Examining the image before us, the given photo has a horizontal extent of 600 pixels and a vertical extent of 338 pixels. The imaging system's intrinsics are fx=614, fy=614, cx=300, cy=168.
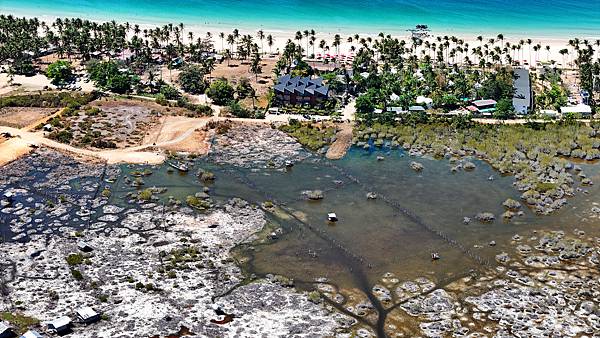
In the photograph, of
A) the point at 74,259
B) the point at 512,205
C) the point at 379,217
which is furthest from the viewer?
the point at 512,205

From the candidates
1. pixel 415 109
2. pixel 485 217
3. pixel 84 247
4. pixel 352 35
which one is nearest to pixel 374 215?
pixel 485 217

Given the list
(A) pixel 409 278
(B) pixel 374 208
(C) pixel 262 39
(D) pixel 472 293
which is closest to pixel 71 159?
(B) pixel 374 208

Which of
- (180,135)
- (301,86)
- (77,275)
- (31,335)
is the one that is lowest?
(31,335)

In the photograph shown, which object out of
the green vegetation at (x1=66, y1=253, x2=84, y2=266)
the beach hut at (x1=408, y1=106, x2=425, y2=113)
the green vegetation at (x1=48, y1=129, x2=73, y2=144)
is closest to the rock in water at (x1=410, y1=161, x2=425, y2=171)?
the beach hut at (x1=408, y1=106, x2=425, y2=113)

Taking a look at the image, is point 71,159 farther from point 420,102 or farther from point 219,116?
point 420,102

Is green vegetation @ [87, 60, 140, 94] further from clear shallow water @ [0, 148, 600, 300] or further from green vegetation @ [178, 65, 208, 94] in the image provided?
clear shallow water @ [0, 148, 600, 300]

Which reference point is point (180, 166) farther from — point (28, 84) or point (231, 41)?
point (231, 41)

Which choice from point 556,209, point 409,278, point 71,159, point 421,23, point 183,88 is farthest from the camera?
point 421,23
